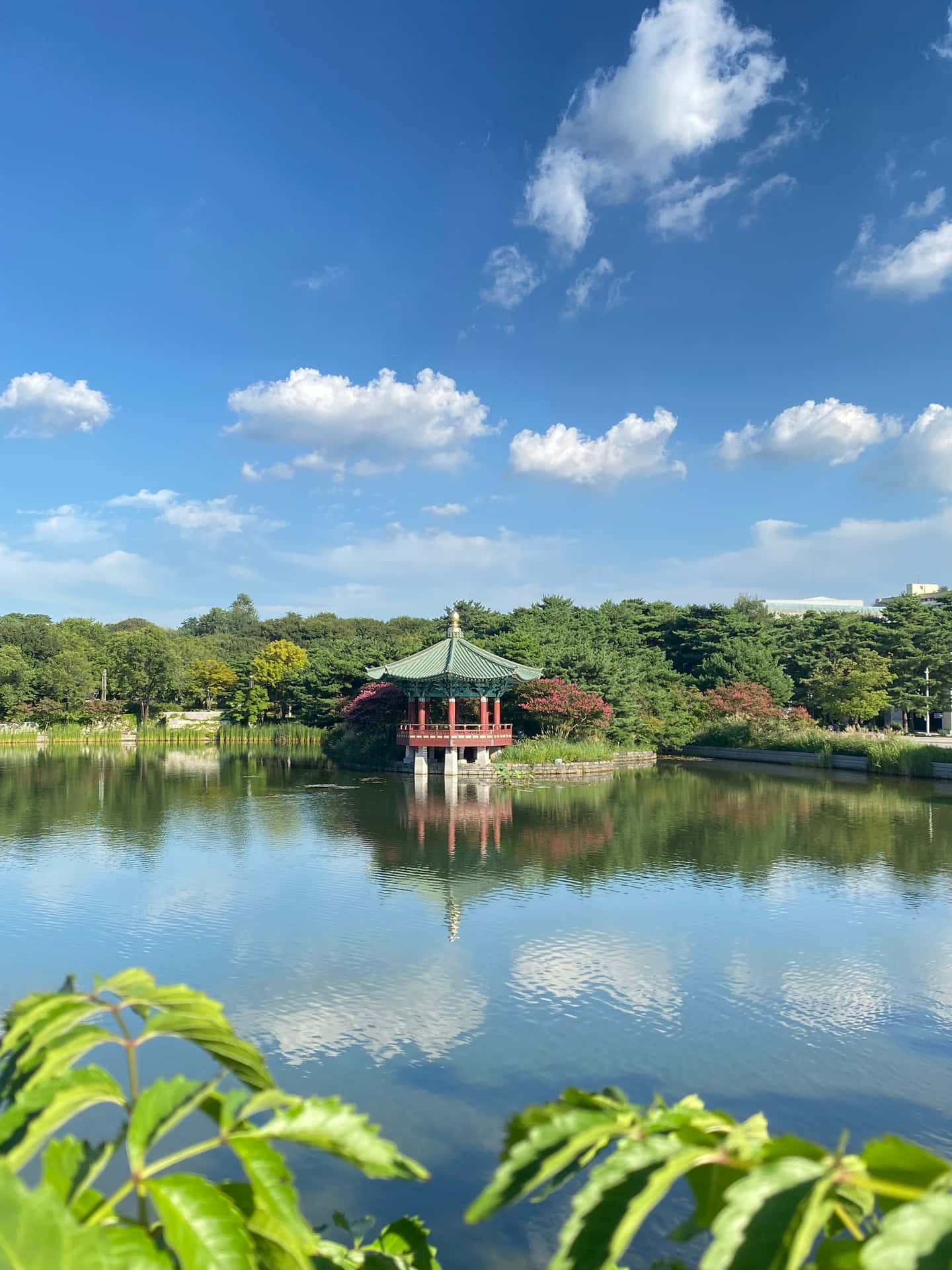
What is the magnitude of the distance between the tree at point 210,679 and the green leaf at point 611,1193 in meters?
43.1

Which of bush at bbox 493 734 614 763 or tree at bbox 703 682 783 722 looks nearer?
bush at bbox 493 734 614 763

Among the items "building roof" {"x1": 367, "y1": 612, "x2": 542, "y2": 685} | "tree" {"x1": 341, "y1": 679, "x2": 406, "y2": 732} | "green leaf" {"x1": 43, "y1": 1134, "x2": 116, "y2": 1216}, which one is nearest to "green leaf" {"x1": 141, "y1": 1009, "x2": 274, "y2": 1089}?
"green leaf" {"x1": 43, "y1": 1134, "x2": 116, "y2": 1216}

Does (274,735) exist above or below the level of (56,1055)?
below

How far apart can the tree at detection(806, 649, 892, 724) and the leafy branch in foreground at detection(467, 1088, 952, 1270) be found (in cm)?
2864

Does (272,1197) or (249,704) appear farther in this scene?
(249,704)

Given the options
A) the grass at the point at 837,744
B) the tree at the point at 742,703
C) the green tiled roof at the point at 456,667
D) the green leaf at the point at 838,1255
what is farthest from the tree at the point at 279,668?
the green leaf at the point at 838,1255

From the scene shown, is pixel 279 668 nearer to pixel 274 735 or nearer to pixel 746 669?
pixel 274 735

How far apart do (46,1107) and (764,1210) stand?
58cm

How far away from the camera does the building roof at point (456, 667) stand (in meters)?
22.0

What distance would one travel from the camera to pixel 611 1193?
72 centimetres

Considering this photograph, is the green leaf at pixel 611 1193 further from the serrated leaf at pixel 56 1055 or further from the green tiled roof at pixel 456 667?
the green tiled roof at pixel 456 667

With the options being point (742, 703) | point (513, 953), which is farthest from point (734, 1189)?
point (742, 703)

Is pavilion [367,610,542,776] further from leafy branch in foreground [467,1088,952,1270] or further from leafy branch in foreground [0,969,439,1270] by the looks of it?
leafy branch in foreground [467,1088,952,1270]

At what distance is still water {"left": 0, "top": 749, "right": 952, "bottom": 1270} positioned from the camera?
4.96 meters
